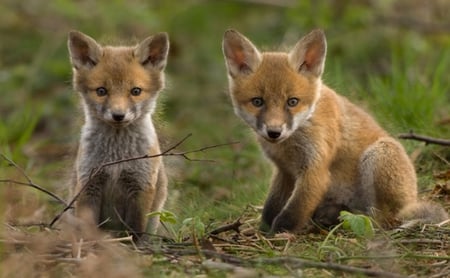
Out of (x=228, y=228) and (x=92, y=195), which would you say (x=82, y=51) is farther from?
(x=228, y=228)

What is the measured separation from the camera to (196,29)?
15227mm

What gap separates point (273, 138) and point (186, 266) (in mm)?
1387

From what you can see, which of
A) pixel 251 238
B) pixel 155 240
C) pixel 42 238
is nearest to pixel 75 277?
pixel 42 238

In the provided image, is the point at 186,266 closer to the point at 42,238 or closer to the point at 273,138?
the point at 42,238

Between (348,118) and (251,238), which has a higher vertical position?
(348,118)

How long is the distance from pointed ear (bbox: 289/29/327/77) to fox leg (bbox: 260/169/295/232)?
0.84m

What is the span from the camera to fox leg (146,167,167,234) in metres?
6.73

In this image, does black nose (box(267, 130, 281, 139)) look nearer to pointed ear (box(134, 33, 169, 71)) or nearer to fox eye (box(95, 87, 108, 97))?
pointed ear (box(134, 33, 169, 71))

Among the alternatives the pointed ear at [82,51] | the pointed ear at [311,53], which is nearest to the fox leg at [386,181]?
the pointed ear at [311,53]

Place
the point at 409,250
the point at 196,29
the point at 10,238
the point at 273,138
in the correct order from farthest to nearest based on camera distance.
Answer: the point at 196,29, the point at 273,138, the point at 409,250, the point at 10,238

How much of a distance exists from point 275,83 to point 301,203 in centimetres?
89

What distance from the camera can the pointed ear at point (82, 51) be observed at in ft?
22.0

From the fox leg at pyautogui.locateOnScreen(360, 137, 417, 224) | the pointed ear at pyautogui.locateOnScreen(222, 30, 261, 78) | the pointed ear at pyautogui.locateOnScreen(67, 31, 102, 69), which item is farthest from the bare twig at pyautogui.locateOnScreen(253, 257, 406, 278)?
the pointed ear at pyautogui.locateOnScreen(67, 31, 102, 69)

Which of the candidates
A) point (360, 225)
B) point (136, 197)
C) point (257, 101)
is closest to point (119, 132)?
point (136, 197)
